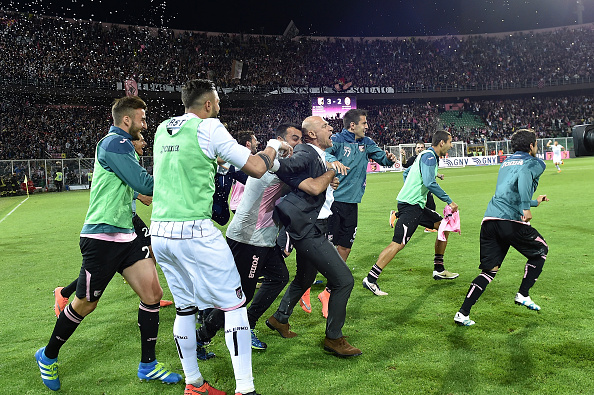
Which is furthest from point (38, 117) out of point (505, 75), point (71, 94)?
point (505, 75)

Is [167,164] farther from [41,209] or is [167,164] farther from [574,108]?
[574,108]

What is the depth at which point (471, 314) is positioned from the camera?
536 cm

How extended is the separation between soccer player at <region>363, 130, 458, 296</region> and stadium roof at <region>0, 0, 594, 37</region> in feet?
147

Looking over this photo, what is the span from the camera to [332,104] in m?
52.5

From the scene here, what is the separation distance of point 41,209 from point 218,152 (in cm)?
2093

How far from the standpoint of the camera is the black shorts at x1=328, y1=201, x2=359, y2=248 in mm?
6582

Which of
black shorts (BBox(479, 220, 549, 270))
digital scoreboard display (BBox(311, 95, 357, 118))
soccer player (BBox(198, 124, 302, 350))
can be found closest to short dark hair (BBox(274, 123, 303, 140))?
soccer player (BBox(198, 124, 302, 350))

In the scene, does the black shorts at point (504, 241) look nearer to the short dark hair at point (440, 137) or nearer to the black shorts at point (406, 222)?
the black shorts at point (406, 222)

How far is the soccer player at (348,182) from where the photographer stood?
21.6ft

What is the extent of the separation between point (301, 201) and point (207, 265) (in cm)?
124

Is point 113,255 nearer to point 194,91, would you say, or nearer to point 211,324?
point 211,324

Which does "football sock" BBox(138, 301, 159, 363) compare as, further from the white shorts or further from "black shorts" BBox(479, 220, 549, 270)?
"black shorts" BBox(479, 220, 549, 270)

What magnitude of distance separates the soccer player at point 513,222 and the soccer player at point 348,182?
1.80 m

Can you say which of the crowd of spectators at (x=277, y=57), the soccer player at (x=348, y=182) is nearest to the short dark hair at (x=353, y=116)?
the soccer player at (x=348, y=182)
